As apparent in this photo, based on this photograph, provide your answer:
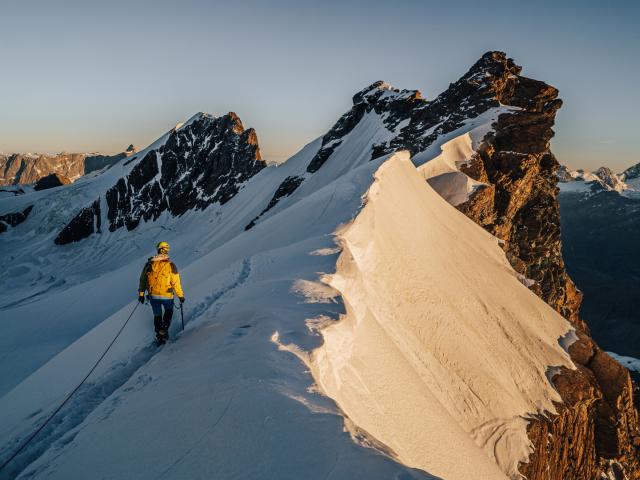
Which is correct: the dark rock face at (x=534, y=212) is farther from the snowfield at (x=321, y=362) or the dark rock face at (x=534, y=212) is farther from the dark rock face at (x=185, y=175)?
the dark rock face at (x=185, y=175)

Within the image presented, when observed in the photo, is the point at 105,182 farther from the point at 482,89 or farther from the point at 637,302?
the point at 637,302

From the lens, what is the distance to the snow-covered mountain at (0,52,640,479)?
4.43 metres

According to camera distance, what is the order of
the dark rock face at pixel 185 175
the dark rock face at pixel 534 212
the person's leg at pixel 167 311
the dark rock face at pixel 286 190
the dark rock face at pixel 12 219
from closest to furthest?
1. the person's leg at pixel 167 311
2. the dark rock face at pixel 534 212
3. the dark rock face at pixel 286 190
4. the dark rock face at pixel 185 175
5. the dark rock face at pixel 12 219

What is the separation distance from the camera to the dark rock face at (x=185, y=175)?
68.6 m

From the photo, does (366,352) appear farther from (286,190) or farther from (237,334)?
(286,190)

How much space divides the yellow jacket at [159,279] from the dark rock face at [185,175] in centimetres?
5728

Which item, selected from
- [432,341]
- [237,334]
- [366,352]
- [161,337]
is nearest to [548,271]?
[432,341]

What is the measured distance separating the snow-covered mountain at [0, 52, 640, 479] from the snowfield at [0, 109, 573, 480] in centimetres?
4

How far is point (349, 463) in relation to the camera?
357 cm

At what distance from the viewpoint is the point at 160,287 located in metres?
8.23

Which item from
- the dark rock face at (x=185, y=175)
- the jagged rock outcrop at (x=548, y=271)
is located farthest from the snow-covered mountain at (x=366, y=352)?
the dark rock face at (x=185, y=175)

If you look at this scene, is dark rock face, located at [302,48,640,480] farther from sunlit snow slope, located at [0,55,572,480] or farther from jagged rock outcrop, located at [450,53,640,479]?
sunlit snow slope, located at [0,55,572,480]

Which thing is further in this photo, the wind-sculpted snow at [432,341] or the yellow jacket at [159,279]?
the yellow jacket at [159,279]

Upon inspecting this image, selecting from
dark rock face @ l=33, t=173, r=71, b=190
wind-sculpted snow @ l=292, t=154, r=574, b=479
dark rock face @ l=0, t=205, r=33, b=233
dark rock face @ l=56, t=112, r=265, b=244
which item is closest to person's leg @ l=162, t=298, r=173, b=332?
wind-sculpted snow @ l=292, t=154, r=574, b=479
